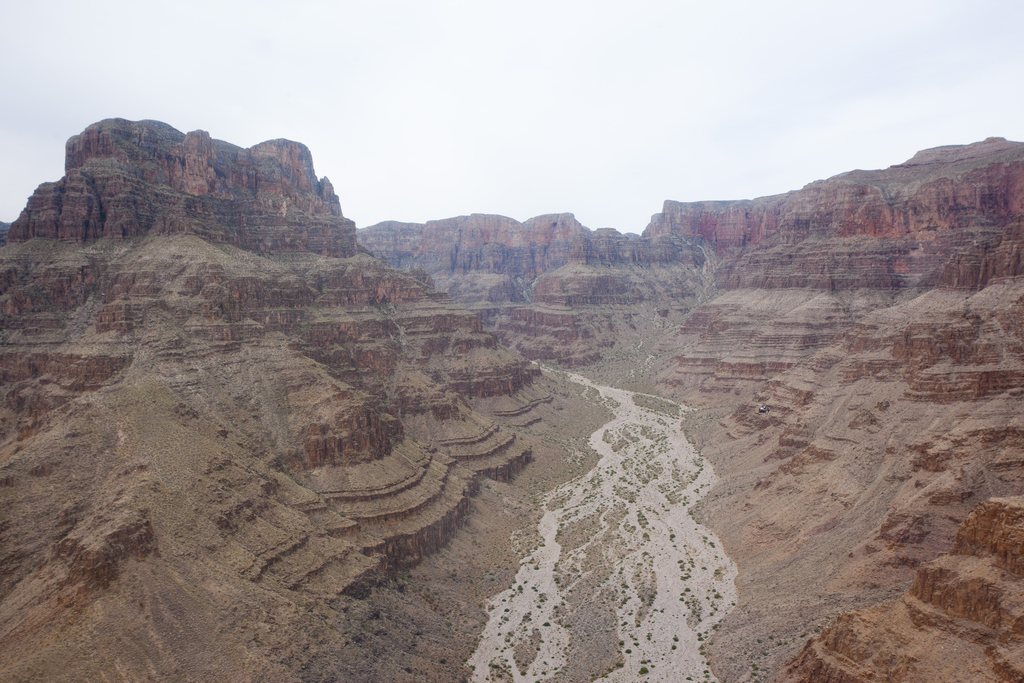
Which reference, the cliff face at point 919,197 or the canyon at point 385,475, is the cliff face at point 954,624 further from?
the cliff face at point 919,197

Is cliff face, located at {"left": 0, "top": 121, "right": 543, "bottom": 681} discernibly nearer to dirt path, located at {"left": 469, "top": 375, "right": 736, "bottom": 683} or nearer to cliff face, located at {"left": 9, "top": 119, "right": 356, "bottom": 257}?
cliff face, located at {"left": 9, "top": 119, "right": 356, "bottom": 257}

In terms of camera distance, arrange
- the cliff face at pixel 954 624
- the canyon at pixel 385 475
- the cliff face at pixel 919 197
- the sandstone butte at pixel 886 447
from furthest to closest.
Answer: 1. the cliff face at pixel 919 197
2. the canyon at pixel 385 475
3. the sandstone butte at pixel 886 447
4. the cliff face at pixel 954 624

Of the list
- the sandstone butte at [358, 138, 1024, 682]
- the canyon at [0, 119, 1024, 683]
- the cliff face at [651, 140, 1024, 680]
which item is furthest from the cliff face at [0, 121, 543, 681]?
the cliff face at [651, 140, 1024, 680]

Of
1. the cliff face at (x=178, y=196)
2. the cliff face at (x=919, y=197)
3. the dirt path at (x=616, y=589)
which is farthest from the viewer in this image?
the cliff face at (x=919, y=197)

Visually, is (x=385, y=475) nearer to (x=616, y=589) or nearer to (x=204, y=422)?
(x=204, y=422)

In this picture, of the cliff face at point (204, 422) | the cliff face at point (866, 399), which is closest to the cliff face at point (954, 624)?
the cliff face at point (866, 399)

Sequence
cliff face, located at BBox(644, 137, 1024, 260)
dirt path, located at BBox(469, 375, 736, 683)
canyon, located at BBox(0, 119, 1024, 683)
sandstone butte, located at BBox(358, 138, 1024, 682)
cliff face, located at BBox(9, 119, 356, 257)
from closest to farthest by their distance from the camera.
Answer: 1. sandstone butte, located at BBox(358, 138, 1024, 682)
2. canyon, located at BBox(0, 119, 1024, 683)
3. dirt path, located at BBox(469, 375, 736, 683)
4. cliff face, located at BBox(9, 119, 356, 257)
5. cliff face, located at BBox(644, 137, 1024, 260)

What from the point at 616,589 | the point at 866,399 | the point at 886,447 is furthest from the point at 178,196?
the point at 866,399
